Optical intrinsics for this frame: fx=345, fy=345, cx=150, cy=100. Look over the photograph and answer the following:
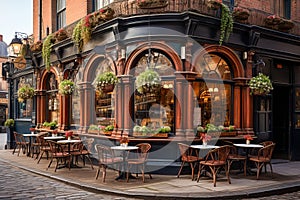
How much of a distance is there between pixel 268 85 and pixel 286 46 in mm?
2284

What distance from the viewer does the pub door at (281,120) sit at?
1304 centimetres

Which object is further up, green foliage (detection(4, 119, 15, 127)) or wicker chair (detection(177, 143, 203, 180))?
green foliage (detection(4, 119, 15, 127))

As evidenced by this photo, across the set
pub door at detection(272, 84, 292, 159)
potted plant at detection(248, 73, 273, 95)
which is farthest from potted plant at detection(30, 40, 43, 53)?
pub door at detection(272, 84, 292, 159)

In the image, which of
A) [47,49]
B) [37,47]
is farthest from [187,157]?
[37,47]

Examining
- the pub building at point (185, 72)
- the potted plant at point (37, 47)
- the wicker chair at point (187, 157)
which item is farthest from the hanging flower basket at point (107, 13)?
the potted plant at point (37, 47)

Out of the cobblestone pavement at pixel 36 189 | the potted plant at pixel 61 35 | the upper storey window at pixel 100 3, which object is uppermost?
the upper storey window at pixel 100 3

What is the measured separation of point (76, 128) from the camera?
44.2ft

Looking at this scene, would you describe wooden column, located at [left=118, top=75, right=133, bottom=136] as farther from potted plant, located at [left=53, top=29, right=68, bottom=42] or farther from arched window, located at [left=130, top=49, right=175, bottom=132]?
potted plant, located at [left=53, top=29, right=68, bottom=42]

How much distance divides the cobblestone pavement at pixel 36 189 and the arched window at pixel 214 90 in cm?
413

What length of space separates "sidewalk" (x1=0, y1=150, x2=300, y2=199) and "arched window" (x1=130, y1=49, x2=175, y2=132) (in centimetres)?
165

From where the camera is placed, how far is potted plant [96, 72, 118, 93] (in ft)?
33.2

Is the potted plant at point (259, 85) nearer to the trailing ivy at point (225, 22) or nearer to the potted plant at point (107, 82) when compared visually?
the trailing ivy at point (225, 22)

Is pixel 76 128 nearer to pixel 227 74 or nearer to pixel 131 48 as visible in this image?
pixel 131 48

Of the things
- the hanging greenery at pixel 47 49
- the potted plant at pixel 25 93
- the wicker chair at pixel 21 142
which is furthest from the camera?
the potted plant at pixel 25 93
